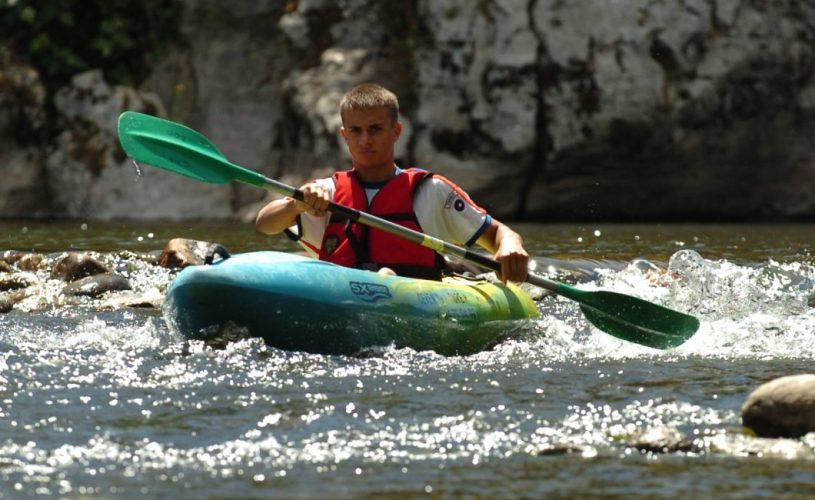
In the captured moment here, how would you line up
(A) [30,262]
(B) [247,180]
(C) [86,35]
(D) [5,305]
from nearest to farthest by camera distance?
(B) [247,180] < (D) [5,305] < (A) [30,262] < (C) [86,35]

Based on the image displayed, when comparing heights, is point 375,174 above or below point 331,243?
above

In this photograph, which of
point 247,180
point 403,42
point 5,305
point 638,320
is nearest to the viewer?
Result: point 247,180

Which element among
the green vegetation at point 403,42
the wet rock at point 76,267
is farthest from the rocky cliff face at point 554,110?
the wet rock at point 76,267

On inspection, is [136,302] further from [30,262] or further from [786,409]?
[786,409]

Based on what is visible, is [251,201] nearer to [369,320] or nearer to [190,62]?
[190,62]

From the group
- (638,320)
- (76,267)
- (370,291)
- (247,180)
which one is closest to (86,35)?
(76,267)

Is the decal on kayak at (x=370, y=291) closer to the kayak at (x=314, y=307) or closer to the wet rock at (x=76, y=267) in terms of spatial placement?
the kayak at (x=314, y=307)

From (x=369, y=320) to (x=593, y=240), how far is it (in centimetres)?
551

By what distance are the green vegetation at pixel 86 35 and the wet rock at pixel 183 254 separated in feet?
19.2

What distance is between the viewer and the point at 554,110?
12.6 meters

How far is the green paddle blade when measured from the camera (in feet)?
19.2

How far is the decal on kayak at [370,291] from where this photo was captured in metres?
5.18

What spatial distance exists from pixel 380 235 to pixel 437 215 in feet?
0.88

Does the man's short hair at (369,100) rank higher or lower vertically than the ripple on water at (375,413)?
higher
